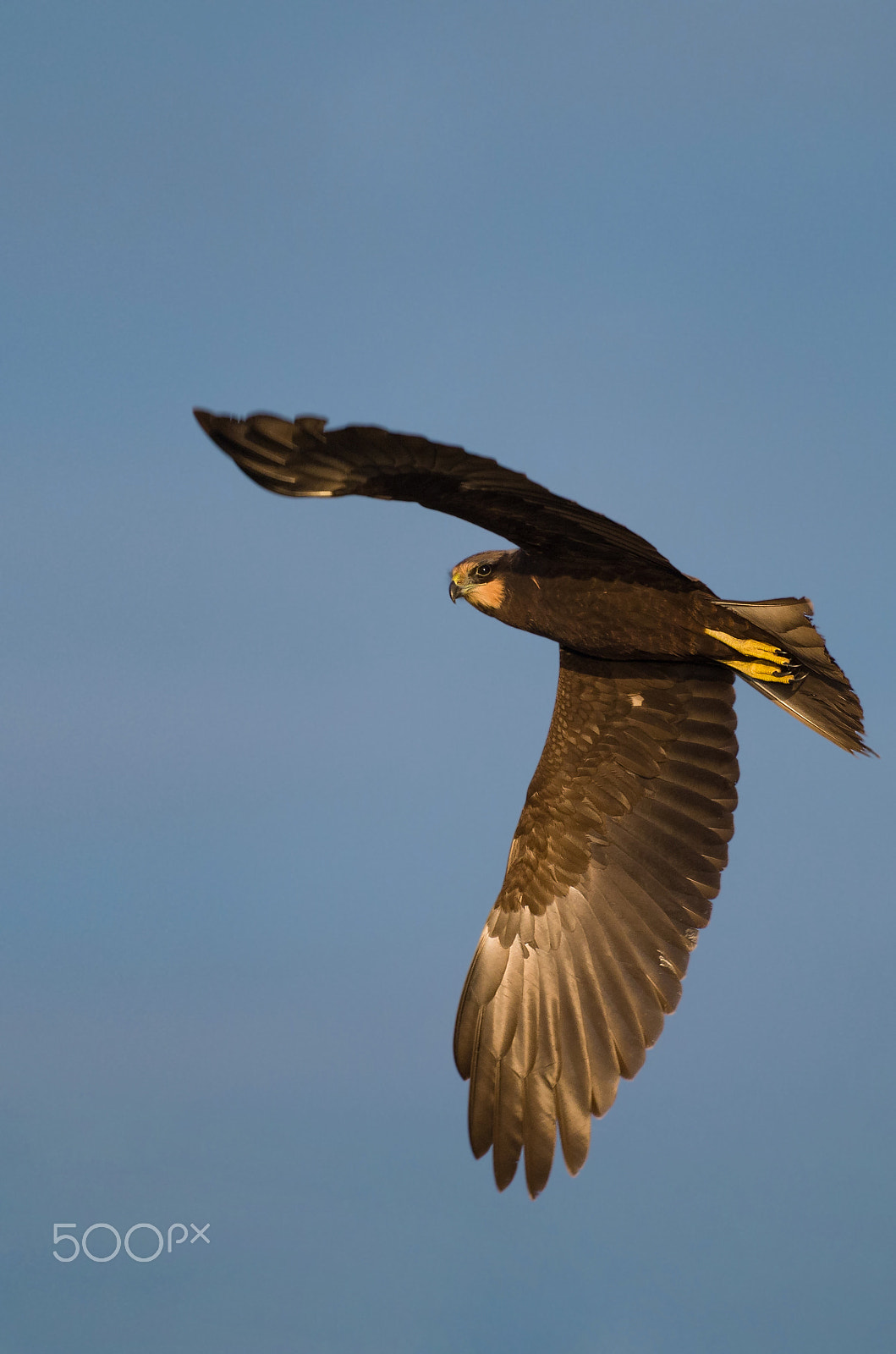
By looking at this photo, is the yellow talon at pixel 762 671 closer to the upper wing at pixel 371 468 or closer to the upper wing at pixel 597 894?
the upper wing at pixel 597 894

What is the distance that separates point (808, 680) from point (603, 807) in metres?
1.72

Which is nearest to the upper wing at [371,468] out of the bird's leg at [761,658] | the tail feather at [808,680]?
the tail feather at [808,680]

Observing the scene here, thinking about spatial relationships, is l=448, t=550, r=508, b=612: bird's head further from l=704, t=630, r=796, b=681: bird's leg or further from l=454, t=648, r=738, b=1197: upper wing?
l=704, t=630, r=796, b=681: bird's leg

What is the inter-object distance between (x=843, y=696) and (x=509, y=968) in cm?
258

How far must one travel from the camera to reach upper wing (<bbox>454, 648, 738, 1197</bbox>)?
8.14 meters

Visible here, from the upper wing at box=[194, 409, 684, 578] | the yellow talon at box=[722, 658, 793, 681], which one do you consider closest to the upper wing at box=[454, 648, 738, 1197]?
the yellow talon at box=[722, 658, 793, 681]

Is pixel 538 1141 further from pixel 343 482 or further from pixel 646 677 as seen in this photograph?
pixel 343 482

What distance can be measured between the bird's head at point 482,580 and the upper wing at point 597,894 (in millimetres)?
962

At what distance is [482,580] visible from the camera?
7824 mm

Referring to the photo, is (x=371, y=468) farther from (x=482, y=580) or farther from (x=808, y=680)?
(x=808, y=680)

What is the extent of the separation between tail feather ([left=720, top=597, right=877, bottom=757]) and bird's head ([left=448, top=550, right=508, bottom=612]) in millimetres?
1180

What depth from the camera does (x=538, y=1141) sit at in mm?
7891

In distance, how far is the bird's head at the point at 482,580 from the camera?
7723 millimetres

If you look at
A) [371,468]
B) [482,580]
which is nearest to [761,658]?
[482,580]
